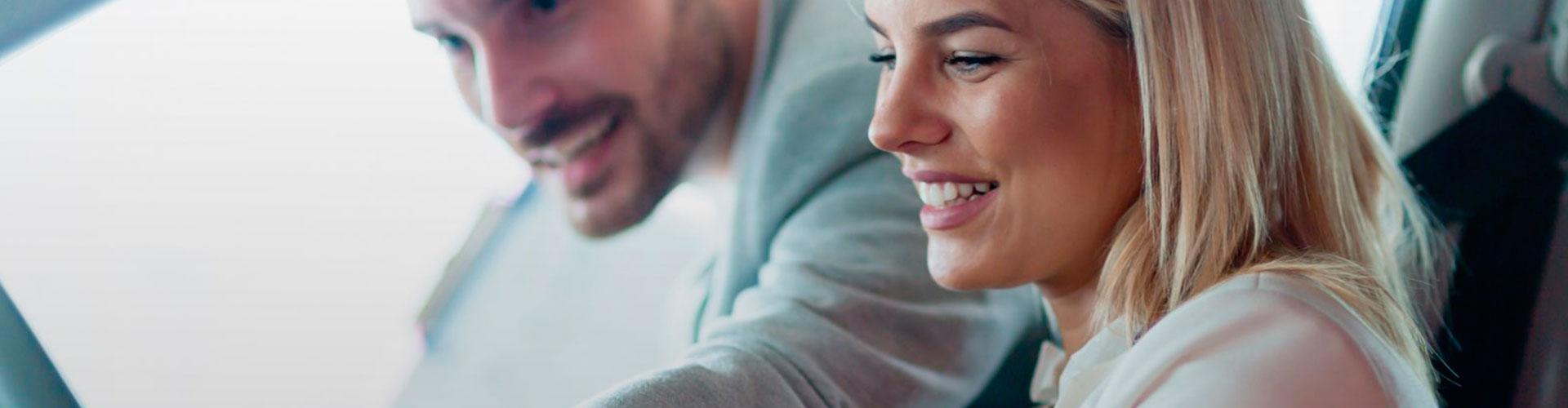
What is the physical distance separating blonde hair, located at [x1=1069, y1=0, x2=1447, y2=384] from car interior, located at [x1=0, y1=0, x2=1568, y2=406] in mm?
561

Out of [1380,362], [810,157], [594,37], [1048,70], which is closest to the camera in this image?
[1380,362]

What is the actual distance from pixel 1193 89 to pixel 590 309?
0.47 m

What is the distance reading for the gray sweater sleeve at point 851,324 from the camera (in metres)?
0.90

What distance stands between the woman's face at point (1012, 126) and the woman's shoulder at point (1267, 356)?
0.44 feet

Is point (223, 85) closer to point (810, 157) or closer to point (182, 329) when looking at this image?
point (182, 329)

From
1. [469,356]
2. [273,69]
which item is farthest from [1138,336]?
[273,69]

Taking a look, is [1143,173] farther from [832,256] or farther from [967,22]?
[832,256]

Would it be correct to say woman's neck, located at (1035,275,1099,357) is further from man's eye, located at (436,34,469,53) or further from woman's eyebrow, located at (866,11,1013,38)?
man's eye, located at (436,34,469,53)

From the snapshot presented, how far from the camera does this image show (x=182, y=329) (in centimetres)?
78

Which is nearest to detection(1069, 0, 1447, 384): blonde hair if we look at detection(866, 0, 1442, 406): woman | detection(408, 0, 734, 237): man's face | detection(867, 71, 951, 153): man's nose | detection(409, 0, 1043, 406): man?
detection(866, 0, 1442, 406): woman

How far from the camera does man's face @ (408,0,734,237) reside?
2.91 ft

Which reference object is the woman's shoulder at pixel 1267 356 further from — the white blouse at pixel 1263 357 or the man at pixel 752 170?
the man at pixel 752 170

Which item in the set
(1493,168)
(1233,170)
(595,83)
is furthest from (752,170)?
(1493,168)

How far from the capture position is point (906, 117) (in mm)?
875
